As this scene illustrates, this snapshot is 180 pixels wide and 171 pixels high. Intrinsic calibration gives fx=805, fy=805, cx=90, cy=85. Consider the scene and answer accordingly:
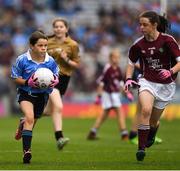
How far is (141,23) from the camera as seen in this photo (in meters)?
13.3

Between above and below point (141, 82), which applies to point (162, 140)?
below

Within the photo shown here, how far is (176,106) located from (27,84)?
18.9 m

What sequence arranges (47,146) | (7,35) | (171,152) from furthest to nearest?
(7,35) → (47,146) → (171,152)

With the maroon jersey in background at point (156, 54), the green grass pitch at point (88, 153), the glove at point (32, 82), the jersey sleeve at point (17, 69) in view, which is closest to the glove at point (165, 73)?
the maroon jersey in background at point (156, 54)

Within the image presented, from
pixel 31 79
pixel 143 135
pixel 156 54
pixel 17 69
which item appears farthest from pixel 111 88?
pixel 31 79

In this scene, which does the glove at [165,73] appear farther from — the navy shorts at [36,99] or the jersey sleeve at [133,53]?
the navy shorts at [36,99]

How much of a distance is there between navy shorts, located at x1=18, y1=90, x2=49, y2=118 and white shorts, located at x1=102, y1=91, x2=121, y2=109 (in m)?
7.47

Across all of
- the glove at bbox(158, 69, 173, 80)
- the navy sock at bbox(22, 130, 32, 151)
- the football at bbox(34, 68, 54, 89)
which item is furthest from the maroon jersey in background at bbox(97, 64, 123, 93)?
the navy sock at bbox(22, 130, 32, 151)

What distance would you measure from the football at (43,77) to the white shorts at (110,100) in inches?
317

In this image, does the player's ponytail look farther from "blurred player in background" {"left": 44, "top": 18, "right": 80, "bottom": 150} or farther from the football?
"blurred player in background" {"left": 44, "top": 18, "right": 80, "bottom": 150}

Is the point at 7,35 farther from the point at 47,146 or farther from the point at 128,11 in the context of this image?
the point at 47,146

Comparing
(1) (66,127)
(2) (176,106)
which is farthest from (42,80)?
(2) (176,106)

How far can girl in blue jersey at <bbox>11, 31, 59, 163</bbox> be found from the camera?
13109mm

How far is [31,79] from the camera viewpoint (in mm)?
13031
